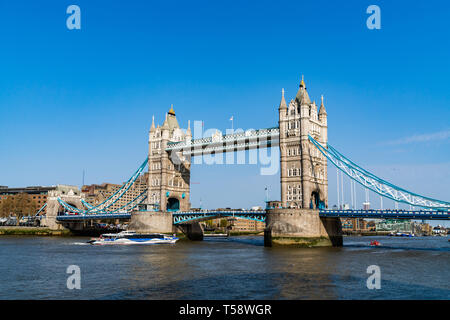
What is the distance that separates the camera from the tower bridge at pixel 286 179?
2420 inches

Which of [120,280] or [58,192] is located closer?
[120,280]

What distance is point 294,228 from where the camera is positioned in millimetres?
61188

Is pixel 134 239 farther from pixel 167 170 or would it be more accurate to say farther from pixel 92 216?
pixel 92 216

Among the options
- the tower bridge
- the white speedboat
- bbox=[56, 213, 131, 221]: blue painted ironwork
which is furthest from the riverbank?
the white speedboat

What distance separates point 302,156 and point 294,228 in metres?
13.3

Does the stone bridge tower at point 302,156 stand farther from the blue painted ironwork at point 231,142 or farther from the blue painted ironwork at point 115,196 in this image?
the blue painted ironwork at point 115,196

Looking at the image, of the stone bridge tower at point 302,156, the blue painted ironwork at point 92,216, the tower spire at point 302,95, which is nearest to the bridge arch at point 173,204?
the blue painted ironwork at point 92,216

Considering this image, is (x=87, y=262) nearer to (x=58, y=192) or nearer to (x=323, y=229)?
(x=323, y=229)

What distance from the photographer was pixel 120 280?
28391 mm

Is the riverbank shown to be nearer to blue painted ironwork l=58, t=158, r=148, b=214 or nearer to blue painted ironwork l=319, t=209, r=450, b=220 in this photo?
blue painted ironwork l=58, t=158, r=148, b=214

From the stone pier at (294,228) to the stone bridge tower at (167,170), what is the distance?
3323 cm

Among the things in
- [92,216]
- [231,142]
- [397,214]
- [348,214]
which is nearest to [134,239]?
[231,142]
